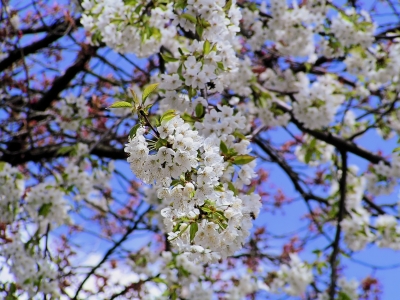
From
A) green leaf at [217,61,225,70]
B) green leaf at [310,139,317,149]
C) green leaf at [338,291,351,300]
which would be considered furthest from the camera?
green leaf at [310,139,317,149]

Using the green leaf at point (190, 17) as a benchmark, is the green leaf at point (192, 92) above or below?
below

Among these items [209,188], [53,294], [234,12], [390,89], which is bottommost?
[209,188]

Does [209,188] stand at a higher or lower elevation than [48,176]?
lower

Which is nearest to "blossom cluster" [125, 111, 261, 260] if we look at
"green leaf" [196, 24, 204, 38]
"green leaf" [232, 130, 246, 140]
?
"green leaf" [232, 130, 246, 140]

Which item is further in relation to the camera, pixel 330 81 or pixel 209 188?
pixel 330 81

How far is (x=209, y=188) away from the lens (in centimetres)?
154

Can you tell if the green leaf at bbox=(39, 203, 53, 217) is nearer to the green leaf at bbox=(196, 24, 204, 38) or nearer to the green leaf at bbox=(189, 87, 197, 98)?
the green leaf at bbox=(189, 87, 197, 98)

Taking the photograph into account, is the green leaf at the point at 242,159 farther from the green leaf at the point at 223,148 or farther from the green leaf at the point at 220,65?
the green leaf at the point at 220,65

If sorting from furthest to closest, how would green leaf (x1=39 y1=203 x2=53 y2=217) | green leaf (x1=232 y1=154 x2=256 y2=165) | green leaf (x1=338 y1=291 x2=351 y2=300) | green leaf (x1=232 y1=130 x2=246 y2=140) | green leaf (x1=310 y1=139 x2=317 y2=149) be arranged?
green leaf (x1=310 y1=139 x2=317 y2=149), green leaf (x1=338 y1=291 x2=351 y2=300), green leaf (x1=39 y1=203 x2=53 y2=217), green leaf (x1=232 y1=130 x2=246 y2=140), green leaf (x1=232 y1=154 x2=256 y2=165)

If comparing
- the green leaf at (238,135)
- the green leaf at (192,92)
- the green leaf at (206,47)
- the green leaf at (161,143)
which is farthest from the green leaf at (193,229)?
the green leaf at (206,47)

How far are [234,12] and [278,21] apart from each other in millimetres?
1829

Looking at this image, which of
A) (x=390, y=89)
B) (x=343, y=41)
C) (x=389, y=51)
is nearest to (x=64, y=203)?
(x=343, y=41)

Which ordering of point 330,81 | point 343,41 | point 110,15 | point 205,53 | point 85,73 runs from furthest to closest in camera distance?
1. point 85,73
2. point 330,81
3. point 343,41
4. point 110,15
5. point 205,53

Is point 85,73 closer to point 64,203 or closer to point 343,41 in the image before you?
point 64,203
